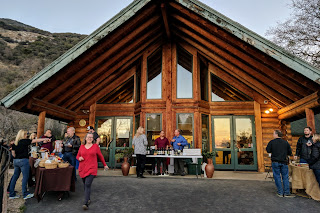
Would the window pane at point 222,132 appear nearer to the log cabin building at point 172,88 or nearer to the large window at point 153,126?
the log cabin building at point 172,88

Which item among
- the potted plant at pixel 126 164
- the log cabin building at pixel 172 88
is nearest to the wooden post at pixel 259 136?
the log cabin building at pixel 172 88

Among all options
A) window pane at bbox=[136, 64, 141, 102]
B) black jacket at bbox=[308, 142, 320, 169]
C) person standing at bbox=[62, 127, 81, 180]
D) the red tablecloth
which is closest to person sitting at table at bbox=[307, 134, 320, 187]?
black jacket at bbox=[308, 142, 320, 169]

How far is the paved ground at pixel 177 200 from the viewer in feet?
13.6

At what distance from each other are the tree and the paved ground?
524 inches

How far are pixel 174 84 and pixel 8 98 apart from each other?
21.3ft

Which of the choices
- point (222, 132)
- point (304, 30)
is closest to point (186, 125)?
point (222, 132)

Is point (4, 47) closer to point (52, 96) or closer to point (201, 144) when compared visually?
point (52, 96)

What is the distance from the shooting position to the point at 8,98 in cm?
671

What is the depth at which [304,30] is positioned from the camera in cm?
1501

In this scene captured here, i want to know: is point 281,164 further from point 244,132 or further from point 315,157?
point 244,132

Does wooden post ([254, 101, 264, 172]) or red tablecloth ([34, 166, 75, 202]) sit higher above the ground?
wooden post ([254, 101, 264, 172])

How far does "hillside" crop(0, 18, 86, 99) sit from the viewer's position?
29656mm

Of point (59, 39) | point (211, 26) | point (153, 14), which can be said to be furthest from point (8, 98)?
point (59, 39)

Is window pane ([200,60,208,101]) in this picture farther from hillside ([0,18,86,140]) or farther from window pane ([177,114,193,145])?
hillside ([0,18,86,140])
